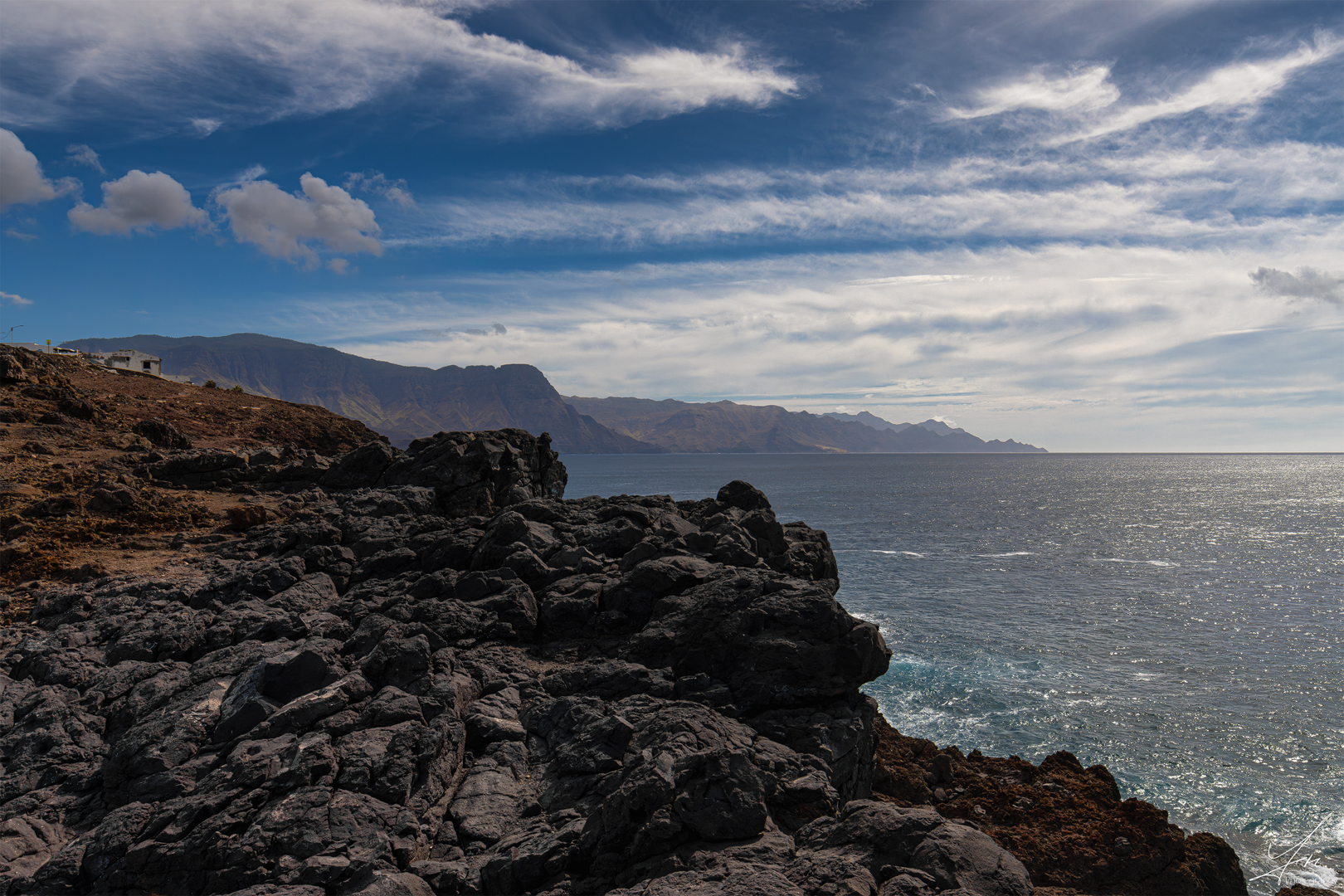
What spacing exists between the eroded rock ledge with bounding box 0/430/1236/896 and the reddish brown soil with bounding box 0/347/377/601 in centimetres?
353

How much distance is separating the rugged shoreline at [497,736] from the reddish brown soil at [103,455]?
50 cm

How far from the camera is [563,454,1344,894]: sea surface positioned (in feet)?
82.7

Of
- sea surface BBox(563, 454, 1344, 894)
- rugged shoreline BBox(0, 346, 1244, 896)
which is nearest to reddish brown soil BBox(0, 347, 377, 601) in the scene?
rugged shoreline BBox(0, 346, 1244, 896)

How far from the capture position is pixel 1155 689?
35.0m

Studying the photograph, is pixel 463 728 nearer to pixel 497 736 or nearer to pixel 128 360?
pixel 497 736

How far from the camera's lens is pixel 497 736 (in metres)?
12.6

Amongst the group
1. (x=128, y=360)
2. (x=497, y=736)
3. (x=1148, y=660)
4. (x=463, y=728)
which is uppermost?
(x=128, y=360)

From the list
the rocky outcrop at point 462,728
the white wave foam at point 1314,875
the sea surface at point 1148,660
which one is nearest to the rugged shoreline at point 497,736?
the rocky outcrop at point 462,728

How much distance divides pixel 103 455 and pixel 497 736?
114 feet

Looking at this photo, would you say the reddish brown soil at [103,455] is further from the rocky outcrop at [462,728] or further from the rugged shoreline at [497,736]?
the rocky outcrop at [462,728]

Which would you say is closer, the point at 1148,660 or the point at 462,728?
the point at 462,728

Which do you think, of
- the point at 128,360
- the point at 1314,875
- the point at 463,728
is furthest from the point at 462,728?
the point at 128,360

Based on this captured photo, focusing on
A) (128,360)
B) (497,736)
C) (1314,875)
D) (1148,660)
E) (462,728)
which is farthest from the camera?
(128,360)

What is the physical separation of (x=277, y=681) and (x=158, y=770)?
221cm
